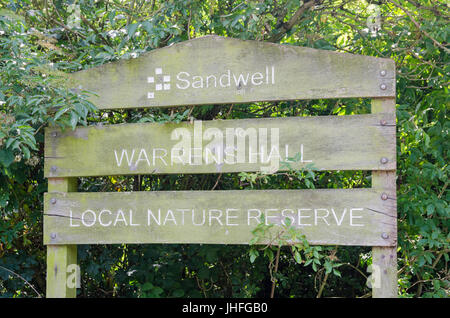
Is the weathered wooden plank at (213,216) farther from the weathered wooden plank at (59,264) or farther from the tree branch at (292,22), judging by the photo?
the tree branch at (292,22)

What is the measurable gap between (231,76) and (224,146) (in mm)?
441

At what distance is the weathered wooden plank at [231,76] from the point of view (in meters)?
2.98

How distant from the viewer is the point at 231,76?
3.13m

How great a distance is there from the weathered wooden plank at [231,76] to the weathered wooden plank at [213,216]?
60cm

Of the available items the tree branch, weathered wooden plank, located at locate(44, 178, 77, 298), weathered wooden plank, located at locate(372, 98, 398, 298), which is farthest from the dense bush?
weathered wooden plank, located at locate(372, 98, 398, 298)

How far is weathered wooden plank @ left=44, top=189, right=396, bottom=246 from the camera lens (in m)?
2.90

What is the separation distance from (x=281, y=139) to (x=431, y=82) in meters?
1.47

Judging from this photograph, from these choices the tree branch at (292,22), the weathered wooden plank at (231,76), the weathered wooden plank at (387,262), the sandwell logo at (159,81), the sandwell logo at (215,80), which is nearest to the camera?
the weathered wooden plank at (387,262)

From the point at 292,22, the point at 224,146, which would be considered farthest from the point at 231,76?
the point at 292,22

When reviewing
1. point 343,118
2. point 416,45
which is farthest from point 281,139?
point 416,45

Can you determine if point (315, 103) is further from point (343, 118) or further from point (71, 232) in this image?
point (71, 232)

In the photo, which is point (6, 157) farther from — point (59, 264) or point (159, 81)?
point (159, 81)

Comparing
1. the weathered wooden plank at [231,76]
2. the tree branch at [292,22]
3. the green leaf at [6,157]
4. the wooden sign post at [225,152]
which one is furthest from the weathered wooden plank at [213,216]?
the tree branch at [292,22]

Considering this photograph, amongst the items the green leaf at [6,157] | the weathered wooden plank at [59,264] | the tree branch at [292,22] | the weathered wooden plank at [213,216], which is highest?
the tree branch at [292,22]
